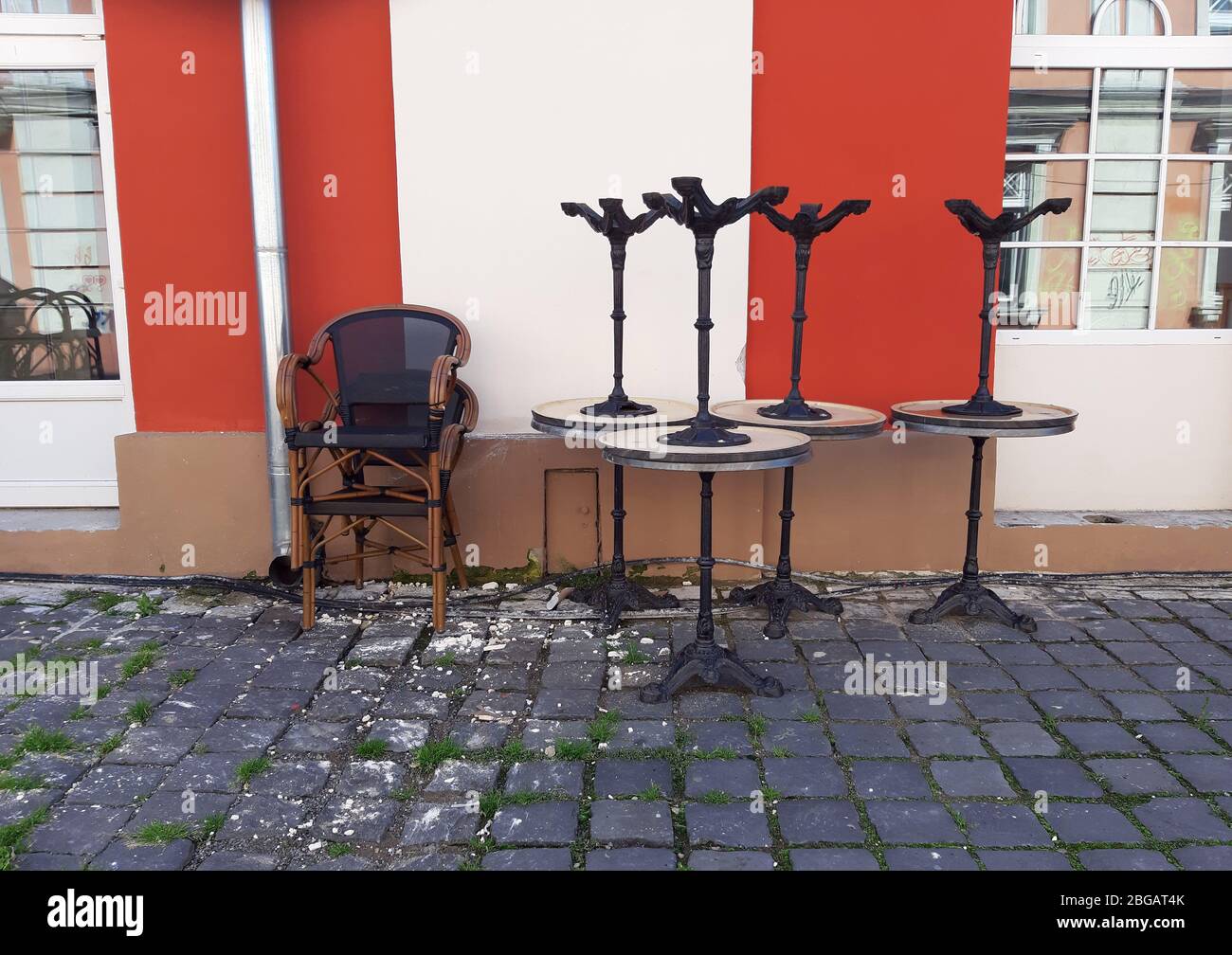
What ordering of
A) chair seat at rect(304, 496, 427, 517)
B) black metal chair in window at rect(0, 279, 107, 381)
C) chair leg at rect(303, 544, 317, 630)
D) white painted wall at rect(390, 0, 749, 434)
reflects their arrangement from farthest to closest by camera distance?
black metal chair in window at rect(0, 279, 107, 381)
white painted wall at rect(390, 0, 749, 434)
chair leg at rect(303, 544, 317, 630)
chair seat at rect(304, 496, 427, 517)

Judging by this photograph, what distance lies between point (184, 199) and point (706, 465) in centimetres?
282

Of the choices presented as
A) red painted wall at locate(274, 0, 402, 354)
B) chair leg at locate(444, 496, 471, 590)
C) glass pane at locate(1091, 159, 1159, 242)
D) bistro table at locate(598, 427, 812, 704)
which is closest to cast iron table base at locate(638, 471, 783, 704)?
bistro table at locate(598, 427, 812, 704)

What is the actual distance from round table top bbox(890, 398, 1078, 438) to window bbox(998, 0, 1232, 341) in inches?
45.9

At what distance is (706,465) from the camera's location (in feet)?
10.2

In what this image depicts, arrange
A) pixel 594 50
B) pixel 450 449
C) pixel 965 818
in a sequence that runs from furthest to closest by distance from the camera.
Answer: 1. pixel 594 50
2. pixel 450 449
3. pixel 965 818

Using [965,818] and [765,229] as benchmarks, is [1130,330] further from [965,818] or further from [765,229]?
[965,818]

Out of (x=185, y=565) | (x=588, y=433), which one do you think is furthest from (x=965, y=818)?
(x=185, y=565)

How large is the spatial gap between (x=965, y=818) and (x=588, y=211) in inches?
99.1

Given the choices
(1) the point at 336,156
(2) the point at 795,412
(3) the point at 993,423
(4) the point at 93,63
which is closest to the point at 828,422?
(2) the point at 795,412

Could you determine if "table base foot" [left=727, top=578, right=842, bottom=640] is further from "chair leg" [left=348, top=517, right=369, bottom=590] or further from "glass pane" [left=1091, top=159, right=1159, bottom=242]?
"glass pane" [left=1091, top=159, right=1159, bottom=242]

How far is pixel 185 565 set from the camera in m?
4.64

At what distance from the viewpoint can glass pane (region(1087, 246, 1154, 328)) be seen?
4.92m

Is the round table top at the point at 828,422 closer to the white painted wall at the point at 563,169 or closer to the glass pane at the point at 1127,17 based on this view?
the white painted wall at the point at 563,169

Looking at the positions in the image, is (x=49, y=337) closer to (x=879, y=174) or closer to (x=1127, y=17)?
(x=879, y=174)
